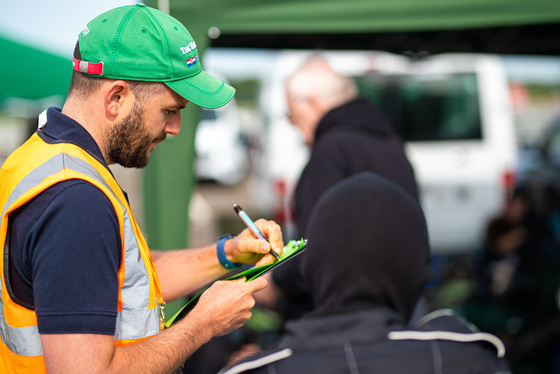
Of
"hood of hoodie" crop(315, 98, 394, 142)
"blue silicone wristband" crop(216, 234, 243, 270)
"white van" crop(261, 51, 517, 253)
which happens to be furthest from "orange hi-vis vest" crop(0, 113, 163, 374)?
"white van" crop(261, 51, 517, 253)

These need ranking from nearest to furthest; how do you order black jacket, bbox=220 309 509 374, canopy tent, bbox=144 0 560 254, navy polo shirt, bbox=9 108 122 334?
navy polo shirt, bbox=9 108 122 334
black jacket, bbox=220 309 509 374
canopy tent, bbox=144 0 560 254

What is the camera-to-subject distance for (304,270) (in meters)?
1.86

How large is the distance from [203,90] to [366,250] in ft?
2.18

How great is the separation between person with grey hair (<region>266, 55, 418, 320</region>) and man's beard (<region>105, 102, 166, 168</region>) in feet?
3.53

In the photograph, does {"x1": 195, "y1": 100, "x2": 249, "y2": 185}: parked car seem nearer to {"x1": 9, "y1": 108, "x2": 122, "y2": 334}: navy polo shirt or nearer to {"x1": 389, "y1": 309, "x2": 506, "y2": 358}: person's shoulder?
{"x1": 389, "y1": 309, "x2": 506, "y2": 358}: person's shoulder

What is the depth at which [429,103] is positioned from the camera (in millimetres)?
7621

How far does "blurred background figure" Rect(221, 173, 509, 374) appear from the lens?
59.8 inches

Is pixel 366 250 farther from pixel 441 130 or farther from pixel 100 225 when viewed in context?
pixel 441 130

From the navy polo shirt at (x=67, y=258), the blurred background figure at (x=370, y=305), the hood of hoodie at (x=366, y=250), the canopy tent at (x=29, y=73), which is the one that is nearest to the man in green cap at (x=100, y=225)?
the navy polo shirt at (x=67, y=258)

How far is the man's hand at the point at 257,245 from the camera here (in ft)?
5.26

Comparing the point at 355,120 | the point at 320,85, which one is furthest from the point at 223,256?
the point at 320,85

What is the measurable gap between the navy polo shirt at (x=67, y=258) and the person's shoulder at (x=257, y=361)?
0.43 metres

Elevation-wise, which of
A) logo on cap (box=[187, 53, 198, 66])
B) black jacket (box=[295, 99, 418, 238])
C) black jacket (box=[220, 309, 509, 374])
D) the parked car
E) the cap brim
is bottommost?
the parked car

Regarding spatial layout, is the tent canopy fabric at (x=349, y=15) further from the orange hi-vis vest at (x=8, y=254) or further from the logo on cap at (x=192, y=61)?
the orange hi-vis vest at (x=8, y=254)
